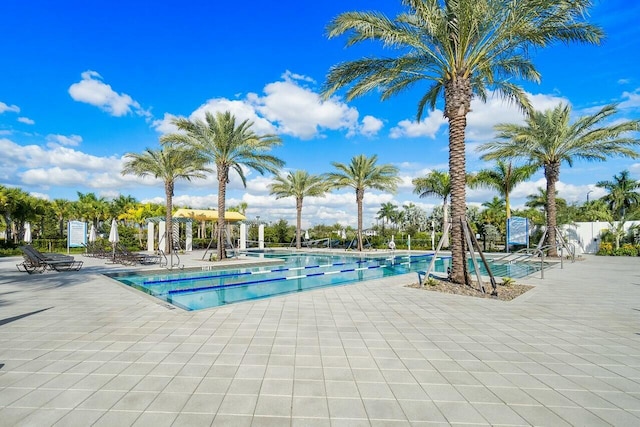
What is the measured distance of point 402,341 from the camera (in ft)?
16.0

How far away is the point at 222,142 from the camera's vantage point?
57.1 ft

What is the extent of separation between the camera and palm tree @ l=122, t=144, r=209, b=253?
73.0 feet

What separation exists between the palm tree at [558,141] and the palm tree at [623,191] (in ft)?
59.9

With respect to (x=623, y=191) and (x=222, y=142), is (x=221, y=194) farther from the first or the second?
(x=623, y=191)

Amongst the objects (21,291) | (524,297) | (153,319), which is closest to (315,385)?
(153,319)

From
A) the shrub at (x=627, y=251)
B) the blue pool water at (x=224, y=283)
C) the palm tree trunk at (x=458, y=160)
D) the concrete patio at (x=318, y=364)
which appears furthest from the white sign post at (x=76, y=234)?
the shrub at (x=627, y=251)

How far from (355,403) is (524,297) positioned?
7035 millimetres

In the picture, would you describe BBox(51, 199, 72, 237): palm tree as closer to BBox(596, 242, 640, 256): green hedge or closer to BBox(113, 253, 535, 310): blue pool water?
BBox(113, 253, 535, 310): blue pool water

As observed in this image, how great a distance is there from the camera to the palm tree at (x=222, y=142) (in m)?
17.1

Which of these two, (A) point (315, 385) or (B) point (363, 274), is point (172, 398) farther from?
(B) point (363, 274)

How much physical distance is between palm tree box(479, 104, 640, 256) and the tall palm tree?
9.09m

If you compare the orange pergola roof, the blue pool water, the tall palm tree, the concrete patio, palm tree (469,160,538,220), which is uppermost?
the tall palm tree

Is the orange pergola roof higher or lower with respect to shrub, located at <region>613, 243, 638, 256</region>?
higher

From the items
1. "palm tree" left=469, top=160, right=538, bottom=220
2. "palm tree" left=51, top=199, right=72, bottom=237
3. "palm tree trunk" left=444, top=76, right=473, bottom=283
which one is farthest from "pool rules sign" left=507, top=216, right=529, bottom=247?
"palm tree" left=51, top=199, right=72, bottom=237
